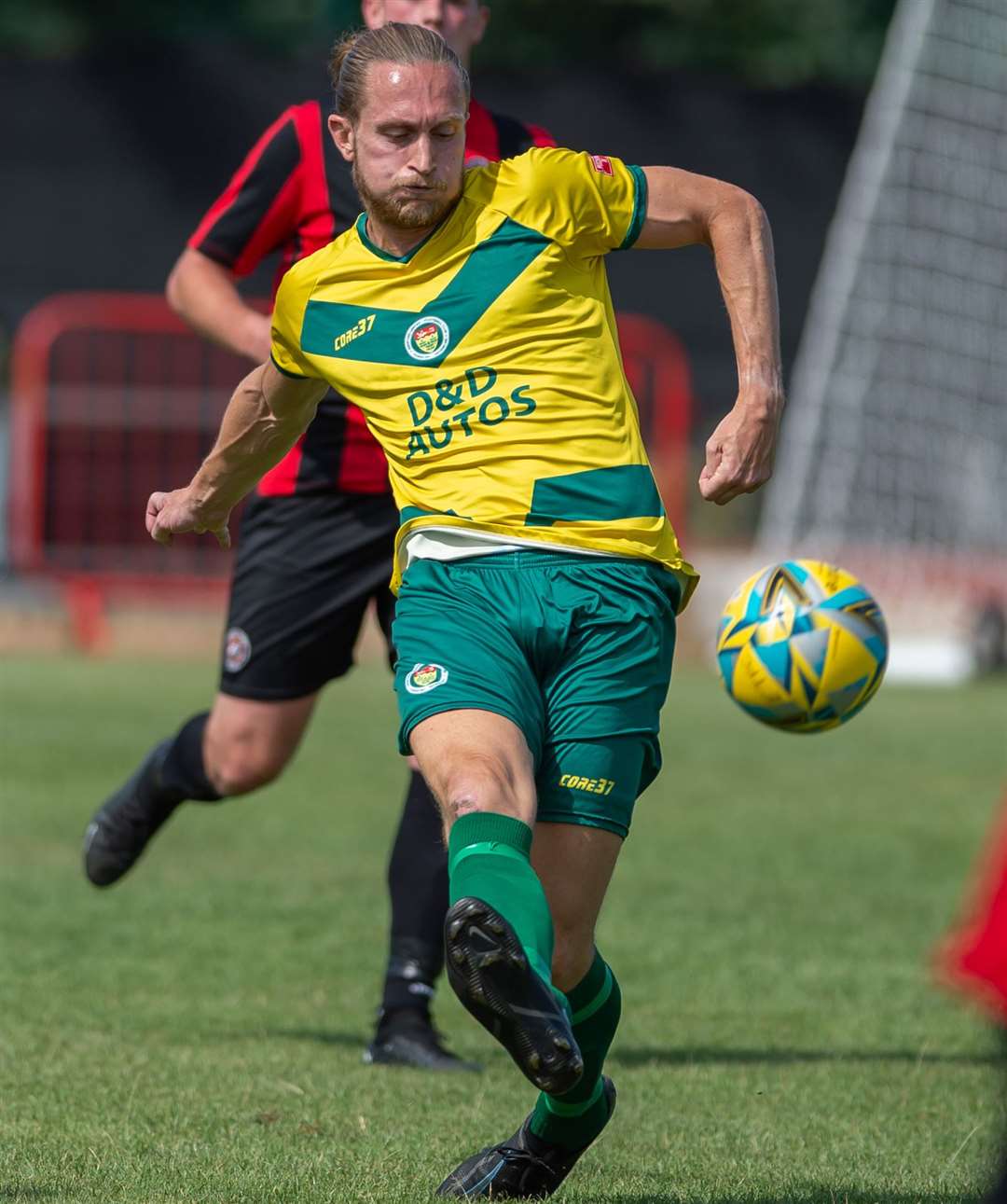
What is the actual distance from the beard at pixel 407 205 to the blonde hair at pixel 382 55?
13 cm

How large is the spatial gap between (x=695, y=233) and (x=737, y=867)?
508 cm

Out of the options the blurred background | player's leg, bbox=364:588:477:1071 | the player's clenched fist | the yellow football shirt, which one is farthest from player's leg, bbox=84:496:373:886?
the blurred background

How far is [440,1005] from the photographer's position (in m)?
6.30

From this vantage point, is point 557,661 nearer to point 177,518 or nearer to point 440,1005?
point 177,518

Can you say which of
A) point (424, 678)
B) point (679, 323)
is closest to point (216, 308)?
point (424, 678)

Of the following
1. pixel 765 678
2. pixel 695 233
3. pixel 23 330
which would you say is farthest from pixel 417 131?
pixel 23 330

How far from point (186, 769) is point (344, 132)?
230 cm

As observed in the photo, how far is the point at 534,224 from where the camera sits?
13.4 feet

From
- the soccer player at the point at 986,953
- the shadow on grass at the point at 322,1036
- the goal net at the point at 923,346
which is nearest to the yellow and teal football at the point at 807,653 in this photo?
the shadow on grass at the point at 322,1036

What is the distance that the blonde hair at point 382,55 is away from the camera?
3998 millimetres

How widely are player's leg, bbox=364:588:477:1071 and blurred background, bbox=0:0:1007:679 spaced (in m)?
12.9

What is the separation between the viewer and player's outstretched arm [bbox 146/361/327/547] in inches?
168

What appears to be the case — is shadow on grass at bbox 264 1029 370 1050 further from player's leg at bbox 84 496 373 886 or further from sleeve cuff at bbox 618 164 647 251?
sleeve cuff at bbox 618 164 647 251

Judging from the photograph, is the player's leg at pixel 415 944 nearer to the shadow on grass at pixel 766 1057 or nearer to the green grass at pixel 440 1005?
the green grass at pixel 440 1005
